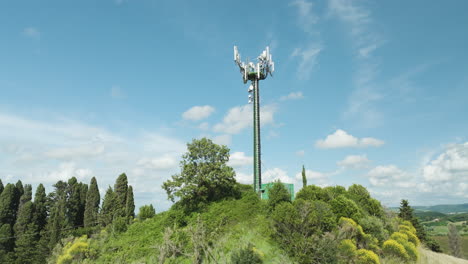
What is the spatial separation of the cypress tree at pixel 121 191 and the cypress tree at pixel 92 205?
11.6 feet

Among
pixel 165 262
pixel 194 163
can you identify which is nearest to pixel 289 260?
pixel 165 262

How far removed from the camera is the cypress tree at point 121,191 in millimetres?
42744

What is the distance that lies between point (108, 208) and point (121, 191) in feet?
9.47

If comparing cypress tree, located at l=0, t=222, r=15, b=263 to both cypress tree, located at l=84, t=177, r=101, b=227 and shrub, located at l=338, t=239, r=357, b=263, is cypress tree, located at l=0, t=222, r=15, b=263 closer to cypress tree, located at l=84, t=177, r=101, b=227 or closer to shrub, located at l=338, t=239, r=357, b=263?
cypress tree, located at l=84, t=177, r=101, b=227

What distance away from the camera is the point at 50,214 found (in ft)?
140

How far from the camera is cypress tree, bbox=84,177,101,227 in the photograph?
42.9 metres

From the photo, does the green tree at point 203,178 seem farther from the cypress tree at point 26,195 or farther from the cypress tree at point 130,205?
the cypress tree at point 26,195

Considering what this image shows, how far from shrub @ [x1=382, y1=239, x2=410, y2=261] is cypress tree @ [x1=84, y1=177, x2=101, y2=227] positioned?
1476 inches

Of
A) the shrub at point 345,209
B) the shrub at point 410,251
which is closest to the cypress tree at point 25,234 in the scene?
the shrub at point 345,209

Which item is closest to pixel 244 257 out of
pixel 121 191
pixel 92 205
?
pixel 121 191

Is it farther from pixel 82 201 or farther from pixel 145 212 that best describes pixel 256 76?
pixel 82 201

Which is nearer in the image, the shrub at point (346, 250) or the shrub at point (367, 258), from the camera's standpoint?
the shrub at point (346, 250)

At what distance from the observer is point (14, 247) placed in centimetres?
3934

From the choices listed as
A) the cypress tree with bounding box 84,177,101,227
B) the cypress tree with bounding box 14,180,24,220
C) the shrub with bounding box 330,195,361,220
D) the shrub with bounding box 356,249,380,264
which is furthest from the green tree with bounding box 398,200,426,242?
the cypress tree with bounding box 14,180,24,220
